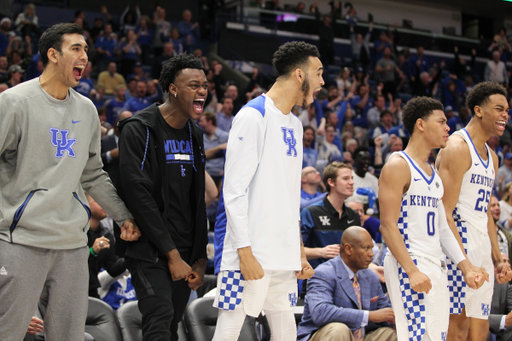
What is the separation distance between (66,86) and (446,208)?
2890 millimetres

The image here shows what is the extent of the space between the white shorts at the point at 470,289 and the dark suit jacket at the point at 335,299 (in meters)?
0.75

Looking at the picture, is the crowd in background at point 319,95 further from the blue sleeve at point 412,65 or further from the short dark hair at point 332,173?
the short dark hair at point 332,173

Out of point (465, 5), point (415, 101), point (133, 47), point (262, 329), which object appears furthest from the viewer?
point (465, 5)

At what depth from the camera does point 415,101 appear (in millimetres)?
4102

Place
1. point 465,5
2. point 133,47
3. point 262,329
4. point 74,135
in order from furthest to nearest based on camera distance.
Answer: point 465,5, point 133,47, point 262,329, point 74,135

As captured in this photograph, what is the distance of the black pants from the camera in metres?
3.02

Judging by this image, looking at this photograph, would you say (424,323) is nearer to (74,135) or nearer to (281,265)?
(281,265)

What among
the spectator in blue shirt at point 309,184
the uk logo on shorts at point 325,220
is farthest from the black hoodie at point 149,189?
the spectator in blue shirt at point 309,184

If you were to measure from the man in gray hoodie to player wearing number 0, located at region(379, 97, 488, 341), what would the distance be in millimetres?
2035

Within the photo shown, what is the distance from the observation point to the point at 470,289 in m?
4.23

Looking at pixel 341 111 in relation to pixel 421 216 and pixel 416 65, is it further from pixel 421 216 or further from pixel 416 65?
pixel 421 216

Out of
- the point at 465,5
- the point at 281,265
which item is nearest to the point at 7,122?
the point at 281,265

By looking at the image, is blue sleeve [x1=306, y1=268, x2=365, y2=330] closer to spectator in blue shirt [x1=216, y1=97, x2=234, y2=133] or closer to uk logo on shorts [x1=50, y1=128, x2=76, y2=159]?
uk logo on shorts [x1=50, y1=128, x2=76, y2=159]

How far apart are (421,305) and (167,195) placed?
6.00 feet
